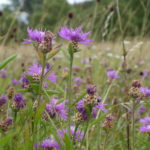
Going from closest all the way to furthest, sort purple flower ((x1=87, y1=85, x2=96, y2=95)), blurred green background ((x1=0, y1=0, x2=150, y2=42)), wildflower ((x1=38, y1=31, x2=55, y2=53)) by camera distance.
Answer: wildflower ((x1=38, y1=31, x2=55, y2=53))
purple flower ((x1=87, y1=85, x2=96, y2=95))
blurred green background ((x1=0, y1=0, x2=150, y2=42))

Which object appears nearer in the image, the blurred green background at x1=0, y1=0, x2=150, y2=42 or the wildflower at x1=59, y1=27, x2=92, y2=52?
the wildflower at x1=59, y1=27, x2=92, y2=52

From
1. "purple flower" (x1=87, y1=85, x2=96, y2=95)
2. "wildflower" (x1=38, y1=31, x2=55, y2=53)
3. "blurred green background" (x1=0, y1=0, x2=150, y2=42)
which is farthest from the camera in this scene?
"blurred green background" (x1=0, y1=0, x2=150, y2=42)

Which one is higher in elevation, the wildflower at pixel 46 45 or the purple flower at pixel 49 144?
the wildflower at pixel 46 45

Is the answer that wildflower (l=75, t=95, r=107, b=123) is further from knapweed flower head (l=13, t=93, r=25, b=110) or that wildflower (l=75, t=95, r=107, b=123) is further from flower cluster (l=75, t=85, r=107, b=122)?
knapweed flower head (l=13, t=93, r=25, b=110)

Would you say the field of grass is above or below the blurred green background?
below

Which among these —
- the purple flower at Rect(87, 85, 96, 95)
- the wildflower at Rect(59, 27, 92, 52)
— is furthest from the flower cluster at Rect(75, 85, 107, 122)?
the wildflower at Rect(59, 27, 92, 52)

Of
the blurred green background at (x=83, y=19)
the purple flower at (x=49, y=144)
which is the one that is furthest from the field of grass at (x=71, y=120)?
the blurred green background at (x=83, y=19)

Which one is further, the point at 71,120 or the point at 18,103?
the point at 71,120

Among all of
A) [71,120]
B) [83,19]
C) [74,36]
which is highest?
[83,19]

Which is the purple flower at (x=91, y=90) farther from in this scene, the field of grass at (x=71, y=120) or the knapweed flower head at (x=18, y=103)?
the knapweed flower head at (x=18, y=103)

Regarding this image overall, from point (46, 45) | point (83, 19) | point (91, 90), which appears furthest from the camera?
point (83, 19)

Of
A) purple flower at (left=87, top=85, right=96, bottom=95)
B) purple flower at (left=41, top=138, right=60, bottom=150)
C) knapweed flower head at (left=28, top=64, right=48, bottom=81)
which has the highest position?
knapweed flower head at (left=28, top=64, right=48, bottom=81)

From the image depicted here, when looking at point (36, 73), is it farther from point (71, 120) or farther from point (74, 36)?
point (71, 120)

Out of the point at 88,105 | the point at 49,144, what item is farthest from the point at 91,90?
the point at 49,144
